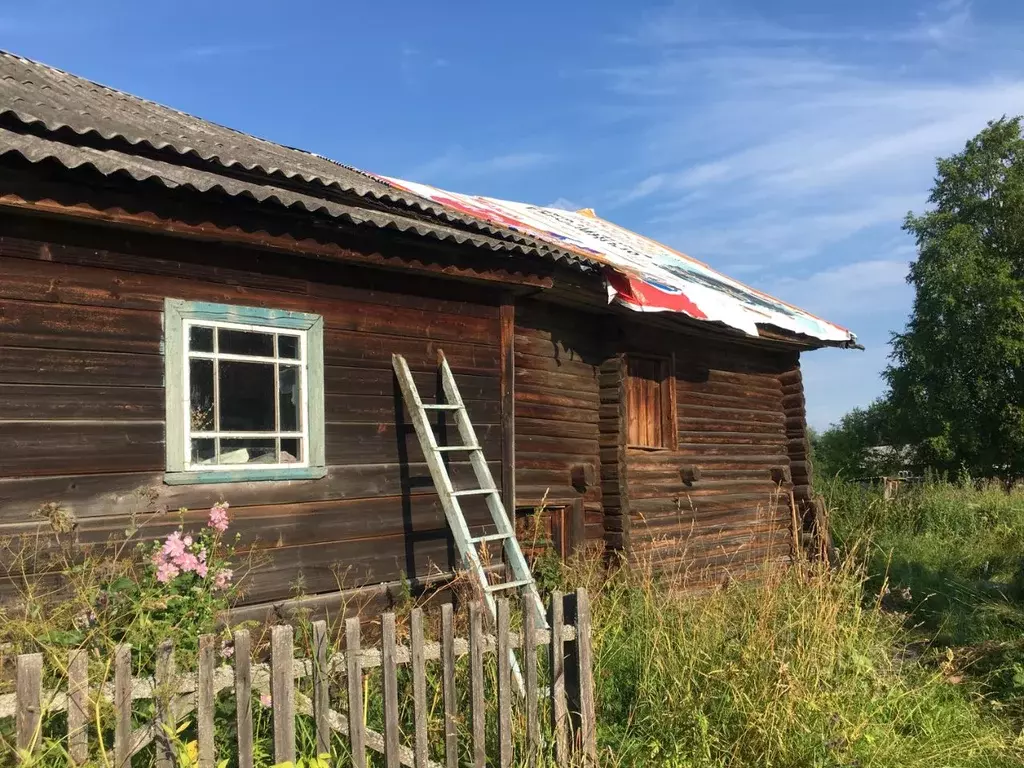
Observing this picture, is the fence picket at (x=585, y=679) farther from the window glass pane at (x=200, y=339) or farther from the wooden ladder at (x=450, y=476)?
the window glass pane at (x=200, y=339)

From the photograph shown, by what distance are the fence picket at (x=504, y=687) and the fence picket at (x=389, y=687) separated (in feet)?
1.59

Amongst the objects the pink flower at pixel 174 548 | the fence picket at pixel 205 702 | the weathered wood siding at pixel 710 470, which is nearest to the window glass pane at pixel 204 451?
the pink flower at pixel 174 548

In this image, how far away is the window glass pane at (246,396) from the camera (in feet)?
18.0

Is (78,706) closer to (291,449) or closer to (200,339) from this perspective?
(200,339)

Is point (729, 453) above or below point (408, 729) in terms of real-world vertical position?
above

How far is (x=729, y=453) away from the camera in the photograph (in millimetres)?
10891

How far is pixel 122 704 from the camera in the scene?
9.29 feet

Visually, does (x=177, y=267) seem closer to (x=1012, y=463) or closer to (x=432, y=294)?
(x=432, y=294)

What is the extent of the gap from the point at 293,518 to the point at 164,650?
2743mm

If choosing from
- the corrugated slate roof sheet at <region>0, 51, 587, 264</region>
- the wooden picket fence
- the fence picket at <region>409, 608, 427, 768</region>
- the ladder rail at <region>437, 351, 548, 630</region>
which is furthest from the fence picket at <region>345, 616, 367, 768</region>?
the corrugated slate roof sheet at <region>0, 51, 587, 264</region>

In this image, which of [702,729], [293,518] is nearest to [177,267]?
[293,518]

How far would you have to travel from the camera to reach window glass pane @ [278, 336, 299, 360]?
18.9 feet

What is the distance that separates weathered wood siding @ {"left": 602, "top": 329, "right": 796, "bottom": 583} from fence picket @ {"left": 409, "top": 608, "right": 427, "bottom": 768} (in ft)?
17.3

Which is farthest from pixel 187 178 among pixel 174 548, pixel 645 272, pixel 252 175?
pixel 645 272
